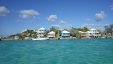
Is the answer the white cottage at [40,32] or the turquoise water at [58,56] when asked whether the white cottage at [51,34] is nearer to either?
the white cottage at [40,32]

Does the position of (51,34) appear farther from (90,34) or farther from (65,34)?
(90,34)

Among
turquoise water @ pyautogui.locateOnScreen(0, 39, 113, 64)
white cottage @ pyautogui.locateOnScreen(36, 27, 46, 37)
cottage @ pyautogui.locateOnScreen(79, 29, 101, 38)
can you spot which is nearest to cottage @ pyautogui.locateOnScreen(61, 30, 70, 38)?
cottage @ pyautogui.locateOnScreen(79, 29, 101, 38)

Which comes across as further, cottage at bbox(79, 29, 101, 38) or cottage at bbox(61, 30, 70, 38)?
cottage at bbox(79, 29, 101, 38)

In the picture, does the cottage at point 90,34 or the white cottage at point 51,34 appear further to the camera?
the cottage at point 90,34

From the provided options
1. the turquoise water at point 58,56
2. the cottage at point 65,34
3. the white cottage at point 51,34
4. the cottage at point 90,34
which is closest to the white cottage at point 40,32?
the white cottage at point 51,34

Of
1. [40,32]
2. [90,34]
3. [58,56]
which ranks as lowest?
[58,56]

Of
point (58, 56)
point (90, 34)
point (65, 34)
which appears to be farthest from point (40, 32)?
point (58, 56)

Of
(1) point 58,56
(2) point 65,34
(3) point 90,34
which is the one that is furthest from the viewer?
(3) point 90,34

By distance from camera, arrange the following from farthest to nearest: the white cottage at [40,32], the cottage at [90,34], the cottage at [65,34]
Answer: the cottage at [90,34]
the cottage at [65,34]
the white cottage at [40,32]

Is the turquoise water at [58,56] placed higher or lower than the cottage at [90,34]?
lower

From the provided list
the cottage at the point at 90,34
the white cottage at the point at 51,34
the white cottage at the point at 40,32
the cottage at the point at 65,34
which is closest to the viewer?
the white cottage at the point at 51,34

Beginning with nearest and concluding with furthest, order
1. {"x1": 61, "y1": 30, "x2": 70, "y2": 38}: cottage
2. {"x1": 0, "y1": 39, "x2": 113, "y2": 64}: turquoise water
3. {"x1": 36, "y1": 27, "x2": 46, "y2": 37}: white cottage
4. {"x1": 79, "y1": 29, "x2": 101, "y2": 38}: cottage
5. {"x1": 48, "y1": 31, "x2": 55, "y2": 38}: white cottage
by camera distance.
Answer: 1. {"x1": 0, "y1": 39, "x2": 113, "y2": 64}: turquoise water
2. {"x1": 48, "y1": 31, "x2": 55, "y2": 38}: white cottage
3. {"x1": 36, "y1": 27, "x2": 46, "y2": 37}: white cottage
4. {"x1": 61, "y1": 30, "x2": 70, "y2": 38}: cottage
5. {"x1": 79, "y1": 29, "x2": 101, "y2": 38}: cottage

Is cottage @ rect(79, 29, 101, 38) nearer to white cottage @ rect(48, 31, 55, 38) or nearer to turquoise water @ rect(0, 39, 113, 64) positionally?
white cottage @ rect(48, 31, 55, 38)

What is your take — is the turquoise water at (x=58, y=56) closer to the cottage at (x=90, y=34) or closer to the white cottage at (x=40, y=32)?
the white cottage at (x=40, y=32)
